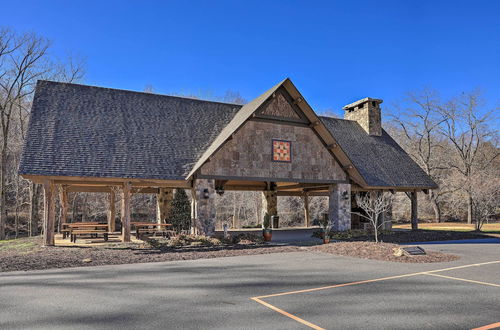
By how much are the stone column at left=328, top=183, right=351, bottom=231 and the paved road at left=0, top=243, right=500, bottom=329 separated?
885 centimetres

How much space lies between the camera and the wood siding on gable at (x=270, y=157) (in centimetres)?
1758

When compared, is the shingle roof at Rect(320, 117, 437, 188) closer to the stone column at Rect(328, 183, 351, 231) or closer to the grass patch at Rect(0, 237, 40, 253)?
the stone column at Rect(328, 183, 351, 231)

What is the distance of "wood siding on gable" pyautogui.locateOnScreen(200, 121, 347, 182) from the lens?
17.6 m

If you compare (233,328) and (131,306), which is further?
(131,306)

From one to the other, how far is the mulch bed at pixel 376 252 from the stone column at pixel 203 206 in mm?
5011

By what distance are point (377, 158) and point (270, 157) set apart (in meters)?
8.90

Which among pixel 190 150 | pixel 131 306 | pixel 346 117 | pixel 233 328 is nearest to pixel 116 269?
pixel 131 306

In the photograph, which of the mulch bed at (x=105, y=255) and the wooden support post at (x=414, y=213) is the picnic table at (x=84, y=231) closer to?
the mulch bed at (x=105, y=255)

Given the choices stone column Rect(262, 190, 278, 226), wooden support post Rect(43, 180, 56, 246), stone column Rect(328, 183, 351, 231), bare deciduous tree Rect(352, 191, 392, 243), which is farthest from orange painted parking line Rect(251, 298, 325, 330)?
stone column Rect(262, 190, 278, 226)

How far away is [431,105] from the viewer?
3916 centimetres

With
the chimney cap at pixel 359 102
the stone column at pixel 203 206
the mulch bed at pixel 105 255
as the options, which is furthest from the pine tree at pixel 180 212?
the chimney cap at pixel 359 102

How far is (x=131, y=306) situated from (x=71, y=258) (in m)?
6.85

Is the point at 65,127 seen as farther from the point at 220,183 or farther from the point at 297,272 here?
the point at 297,272

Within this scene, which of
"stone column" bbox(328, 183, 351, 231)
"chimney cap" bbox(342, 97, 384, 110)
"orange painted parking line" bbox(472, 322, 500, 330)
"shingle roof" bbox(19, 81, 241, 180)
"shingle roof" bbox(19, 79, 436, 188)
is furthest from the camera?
"chimney cap" bbox(342, 97, 384, 110)
